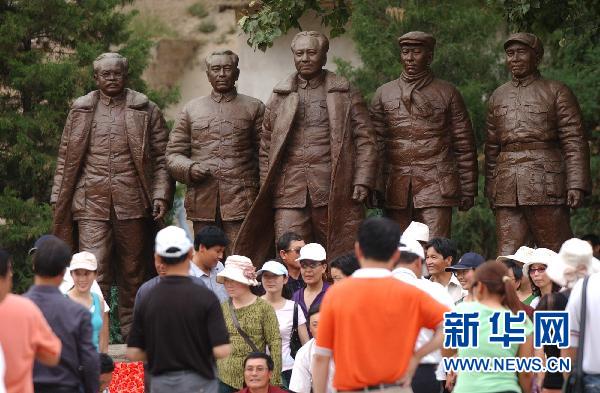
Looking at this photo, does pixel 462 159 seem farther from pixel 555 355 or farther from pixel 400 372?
pixel 400 372

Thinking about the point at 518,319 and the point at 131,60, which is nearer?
the point at 518,319

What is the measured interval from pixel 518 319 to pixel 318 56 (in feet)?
20.5

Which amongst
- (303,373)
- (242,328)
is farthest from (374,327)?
(242,328)

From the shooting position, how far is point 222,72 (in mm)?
16078

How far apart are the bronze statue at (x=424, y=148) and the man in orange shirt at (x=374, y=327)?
6.65 meters

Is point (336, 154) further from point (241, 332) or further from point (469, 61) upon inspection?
point (469, 61)

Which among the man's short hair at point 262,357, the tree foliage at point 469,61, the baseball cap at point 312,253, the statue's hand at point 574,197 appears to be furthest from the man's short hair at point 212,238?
the tree foliage at point 469,61

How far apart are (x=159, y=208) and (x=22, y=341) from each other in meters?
6.79

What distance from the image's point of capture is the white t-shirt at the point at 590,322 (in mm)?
10266

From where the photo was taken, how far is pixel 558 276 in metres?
10.9

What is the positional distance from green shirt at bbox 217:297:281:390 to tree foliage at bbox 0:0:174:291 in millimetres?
7899

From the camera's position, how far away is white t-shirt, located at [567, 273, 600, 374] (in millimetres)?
10266

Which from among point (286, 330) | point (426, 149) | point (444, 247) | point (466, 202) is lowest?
point (286, 330)

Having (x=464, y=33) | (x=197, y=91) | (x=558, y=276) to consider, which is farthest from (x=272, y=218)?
(x=197, y=91)
